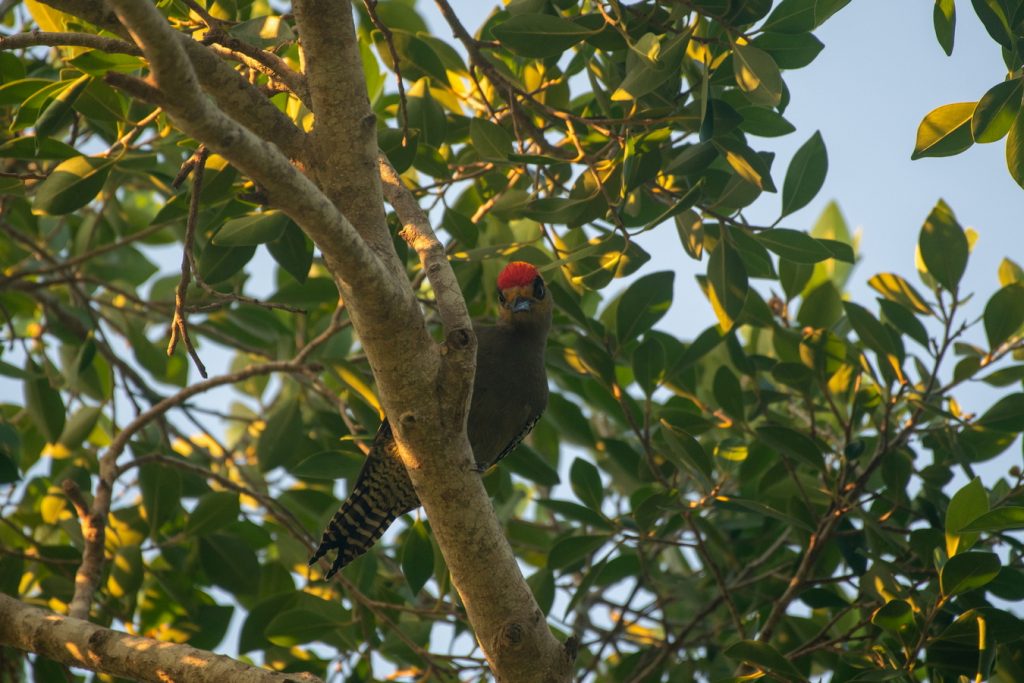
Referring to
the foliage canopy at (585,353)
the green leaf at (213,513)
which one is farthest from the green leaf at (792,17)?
the green leaf at (213,513)

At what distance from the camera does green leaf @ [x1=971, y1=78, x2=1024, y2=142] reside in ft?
8.45

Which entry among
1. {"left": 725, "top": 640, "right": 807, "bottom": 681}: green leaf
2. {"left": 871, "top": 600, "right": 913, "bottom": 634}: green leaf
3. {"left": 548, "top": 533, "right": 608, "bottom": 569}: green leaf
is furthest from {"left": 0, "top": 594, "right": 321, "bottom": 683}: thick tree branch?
{"left": 871, "top": 600, "right": 913, "bottom": 634}: green leaf

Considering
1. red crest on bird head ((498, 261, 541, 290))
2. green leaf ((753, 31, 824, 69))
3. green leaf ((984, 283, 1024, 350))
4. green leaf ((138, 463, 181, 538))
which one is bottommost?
green leaf ((138, 463, 181, 538))

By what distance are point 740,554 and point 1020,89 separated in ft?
8.92

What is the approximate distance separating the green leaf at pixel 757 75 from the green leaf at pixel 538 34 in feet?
1.65

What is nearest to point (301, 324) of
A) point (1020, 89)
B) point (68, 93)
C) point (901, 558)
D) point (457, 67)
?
point (457, 67)

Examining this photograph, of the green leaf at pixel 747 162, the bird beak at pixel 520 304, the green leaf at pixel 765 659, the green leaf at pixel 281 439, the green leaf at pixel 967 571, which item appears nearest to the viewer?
the green leaf at pixel 967 571

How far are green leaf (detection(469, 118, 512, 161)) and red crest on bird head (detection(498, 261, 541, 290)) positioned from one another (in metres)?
0.81

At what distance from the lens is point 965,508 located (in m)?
2.81

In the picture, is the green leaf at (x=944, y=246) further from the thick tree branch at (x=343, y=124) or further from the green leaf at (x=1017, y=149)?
the thick tree branch at (x=343, y=124)

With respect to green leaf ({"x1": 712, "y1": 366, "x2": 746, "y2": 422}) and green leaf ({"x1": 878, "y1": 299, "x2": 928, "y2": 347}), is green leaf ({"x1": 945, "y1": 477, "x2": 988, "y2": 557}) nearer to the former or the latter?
green leaf ({"x1": 878, "y1": 299, "x2": 928, "y2": 347})

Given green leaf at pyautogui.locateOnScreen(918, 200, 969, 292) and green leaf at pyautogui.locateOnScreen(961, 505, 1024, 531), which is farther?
green leaf at pyautogui.locateOnScreen(918, 200, 969, 292)

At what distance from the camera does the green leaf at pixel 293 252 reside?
3.48m

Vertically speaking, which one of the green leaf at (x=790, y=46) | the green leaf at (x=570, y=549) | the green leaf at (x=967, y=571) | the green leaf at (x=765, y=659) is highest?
the green leaf at (x=790, y=46)
